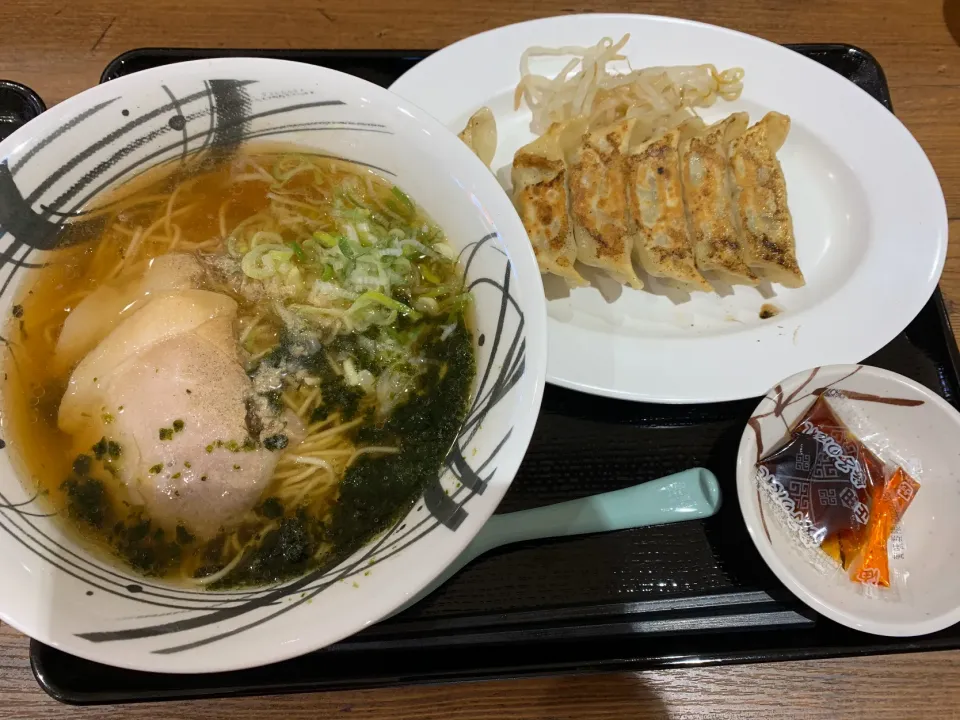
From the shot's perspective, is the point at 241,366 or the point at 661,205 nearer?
the point at 241,366

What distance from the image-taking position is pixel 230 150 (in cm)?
125

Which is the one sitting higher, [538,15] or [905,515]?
[538,15]

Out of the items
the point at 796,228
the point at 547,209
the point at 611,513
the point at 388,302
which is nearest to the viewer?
the point at 388,302

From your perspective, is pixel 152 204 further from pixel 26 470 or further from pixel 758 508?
pixel 758 508

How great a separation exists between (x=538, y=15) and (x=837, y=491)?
1.82 m

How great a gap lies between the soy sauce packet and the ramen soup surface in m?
0.91

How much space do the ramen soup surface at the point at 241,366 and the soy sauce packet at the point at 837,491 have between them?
91cm

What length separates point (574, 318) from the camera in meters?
1.68

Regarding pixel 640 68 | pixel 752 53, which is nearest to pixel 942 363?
pixel 752 53

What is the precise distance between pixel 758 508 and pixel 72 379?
155 cm

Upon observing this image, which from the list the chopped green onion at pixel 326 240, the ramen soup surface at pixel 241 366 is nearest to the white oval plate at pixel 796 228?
the ramen soup surface at pixel 241 366

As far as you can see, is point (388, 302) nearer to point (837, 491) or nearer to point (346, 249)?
point (346, 249)

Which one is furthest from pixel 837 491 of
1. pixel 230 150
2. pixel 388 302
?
pixel 230 150

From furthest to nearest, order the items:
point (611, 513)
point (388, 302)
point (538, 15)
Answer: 1. point (538, 15)
2. point (611, 513)
3. point (388, 302)
